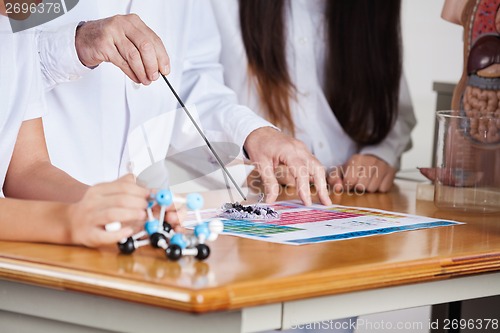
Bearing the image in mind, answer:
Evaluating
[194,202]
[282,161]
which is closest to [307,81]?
[282,161]

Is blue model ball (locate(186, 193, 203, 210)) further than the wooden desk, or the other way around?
blue model ball (locate(186, 193, 203, 210))

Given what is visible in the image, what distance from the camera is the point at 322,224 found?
1309 millimetres

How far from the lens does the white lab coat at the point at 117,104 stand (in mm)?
1416

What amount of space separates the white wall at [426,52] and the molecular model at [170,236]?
398 cm

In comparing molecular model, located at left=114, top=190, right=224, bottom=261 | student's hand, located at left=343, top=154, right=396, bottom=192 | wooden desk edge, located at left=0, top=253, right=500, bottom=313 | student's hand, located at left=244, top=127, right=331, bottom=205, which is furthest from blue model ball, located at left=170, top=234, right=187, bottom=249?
student's hand, located at left=343, top=154, right=396, bottom=192

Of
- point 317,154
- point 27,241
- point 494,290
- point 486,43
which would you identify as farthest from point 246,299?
point 317,154

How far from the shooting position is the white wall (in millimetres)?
5047

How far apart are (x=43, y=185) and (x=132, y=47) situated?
244 mm

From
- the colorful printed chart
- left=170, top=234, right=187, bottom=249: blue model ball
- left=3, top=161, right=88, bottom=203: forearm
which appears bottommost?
the colorful printed chart

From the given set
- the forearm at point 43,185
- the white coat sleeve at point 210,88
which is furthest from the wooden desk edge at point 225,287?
the white coat sleeve at point 210,88

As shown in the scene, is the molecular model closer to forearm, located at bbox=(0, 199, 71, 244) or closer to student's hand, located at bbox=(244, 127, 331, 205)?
forearm, located at bbox=(0, 199, 71, 244)

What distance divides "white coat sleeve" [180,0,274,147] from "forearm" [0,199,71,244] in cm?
58

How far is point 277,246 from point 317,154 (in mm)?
931

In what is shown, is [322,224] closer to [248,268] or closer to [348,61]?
[248,268]
